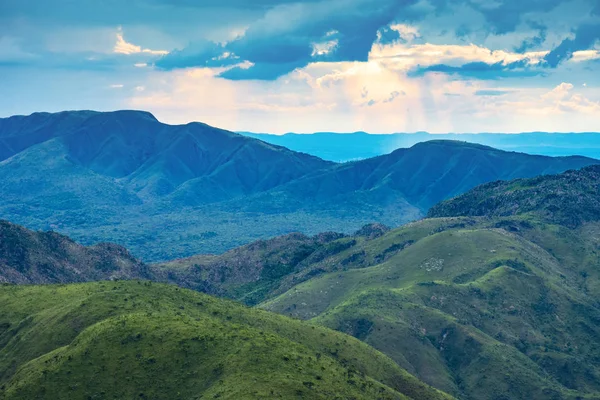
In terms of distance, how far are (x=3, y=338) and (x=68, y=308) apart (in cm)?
1704

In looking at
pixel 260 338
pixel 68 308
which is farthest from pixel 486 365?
pixel 68 308

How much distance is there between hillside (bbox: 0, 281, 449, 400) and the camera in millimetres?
113438

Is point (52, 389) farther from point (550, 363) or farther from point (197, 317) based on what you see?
point (550, 363)

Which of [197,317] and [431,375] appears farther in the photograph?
[431,375]

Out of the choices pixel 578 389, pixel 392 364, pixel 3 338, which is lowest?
pixel 578 389

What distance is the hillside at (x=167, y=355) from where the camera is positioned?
113 metres

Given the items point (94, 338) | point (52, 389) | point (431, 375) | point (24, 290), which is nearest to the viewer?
point (52, 389)

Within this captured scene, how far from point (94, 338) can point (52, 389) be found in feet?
44.2

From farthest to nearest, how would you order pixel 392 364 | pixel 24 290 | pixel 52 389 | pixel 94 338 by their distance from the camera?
pixel 24 290
pixel 392 364
pixel 94 338
pixel 52 389

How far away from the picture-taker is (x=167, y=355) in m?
121

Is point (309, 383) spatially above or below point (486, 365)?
above

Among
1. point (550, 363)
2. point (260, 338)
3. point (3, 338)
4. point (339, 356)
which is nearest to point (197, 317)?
point (260, 338)

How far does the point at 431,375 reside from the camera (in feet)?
618

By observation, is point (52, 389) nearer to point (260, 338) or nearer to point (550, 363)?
point (260, 338)
